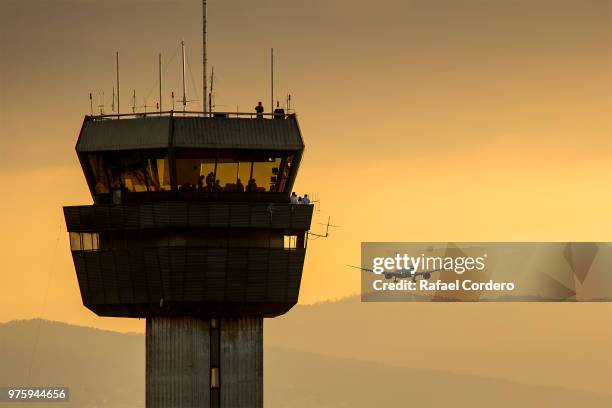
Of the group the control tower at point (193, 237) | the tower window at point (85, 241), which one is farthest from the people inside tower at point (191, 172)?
the tower window at point (85, 241)

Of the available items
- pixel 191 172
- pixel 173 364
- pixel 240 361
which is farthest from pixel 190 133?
pixel 240 361

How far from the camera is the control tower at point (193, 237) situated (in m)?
150

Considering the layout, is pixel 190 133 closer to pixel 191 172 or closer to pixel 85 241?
pixel 191 172

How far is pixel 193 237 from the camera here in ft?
493

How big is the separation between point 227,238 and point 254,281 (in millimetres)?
3275

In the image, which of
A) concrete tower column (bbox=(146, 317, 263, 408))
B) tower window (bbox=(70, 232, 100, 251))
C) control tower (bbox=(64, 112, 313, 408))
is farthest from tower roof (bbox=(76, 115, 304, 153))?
concrete tower column (bbox=(146, 317, 263, 408))

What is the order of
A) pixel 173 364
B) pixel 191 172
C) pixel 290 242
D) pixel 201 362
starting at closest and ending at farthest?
pixel 191 172
pixel 290 242
pixel 173 364
pixel 201 362

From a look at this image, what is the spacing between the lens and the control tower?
14962cm

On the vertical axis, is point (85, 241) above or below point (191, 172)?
below

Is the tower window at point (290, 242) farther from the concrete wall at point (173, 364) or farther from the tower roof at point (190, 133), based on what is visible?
the concrete wall at point (173, 364)

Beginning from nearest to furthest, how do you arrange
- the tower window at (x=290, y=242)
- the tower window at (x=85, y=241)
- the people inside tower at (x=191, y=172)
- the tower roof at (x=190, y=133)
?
the tower roof at (x=190, y=133) < the people inside tower at (x=191, y=172) < the tower window at (x=290, y=242) < the tower window at (x=85, y=241)

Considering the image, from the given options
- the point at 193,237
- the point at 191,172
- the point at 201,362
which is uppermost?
the point at 191,172

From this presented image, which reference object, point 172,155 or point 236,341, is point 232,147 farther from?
point 236,341

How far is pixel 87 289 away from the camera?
154 meters
